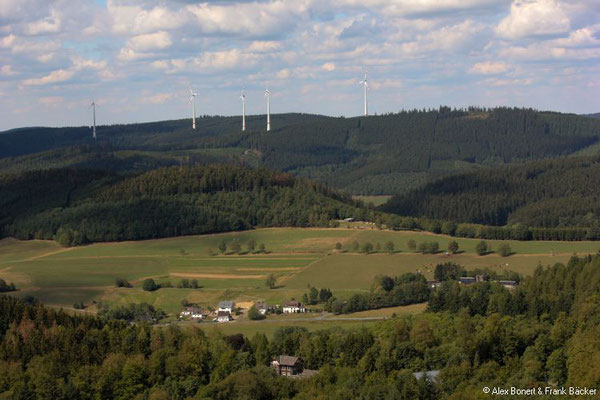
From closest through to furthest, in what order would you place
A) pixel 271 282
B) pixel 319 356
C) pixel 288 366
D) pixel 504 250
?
pixel 288 366 → pixel 319 356 → pixel 271 282 → pixel 504 250

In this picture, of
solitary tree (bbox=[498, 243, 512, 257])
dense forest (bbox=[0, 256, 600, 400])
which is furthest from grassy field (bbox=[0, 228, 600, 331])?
dense forest (bbox=[0, 256, 600, 400])

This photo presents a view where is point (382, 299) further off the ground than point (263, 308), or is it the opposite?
point (382, 299)

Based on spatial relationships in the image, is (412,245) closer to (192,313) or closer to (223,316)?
(192,313)

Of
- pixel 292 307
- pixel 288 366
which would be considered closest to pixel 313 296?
pixel 292 307

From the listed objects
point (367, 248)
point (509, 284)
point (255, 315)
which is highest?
point (367, 248)

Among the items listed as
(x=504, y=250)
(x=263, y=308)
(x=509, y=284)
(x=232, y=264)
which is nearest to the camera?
(x=263, y=308)

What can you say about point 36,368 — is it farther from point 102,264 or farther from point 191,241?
point 191,241

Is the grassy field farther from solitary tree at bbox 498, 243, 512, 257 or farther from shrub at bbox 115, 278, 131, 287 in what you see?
shrub at bbox 115, 278, 131, 287

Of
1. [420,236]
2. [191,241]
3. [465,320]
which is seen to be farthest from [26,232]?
[465,320]

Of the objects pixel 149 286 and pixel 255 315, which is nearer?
pixel 255 315
